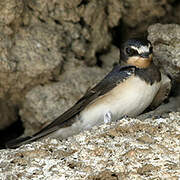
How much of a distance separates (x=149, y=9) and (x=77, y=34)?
1.98 ft

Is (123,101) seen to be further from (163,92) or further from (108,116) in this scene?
(163,92)

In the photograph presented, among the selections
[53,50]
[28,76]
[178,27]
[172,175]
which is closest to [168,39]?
[178,27]

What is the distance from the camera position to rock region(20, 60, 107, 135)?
326cm

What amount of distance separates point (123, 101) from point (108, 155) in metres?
0.72

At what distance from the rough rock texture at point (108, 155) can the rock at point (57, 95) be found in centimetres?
99

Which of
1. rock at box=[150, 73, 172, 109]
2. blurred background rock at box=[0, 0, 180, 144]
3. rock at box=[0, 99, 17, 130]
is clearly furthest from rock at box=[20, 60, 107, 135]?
rock at box=[150, 73, 172, 109]

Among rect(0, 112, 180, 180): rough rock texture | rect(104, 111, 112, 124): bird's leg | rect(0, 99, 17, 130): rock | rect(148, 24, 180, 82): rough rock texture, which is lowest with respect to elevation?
rect(0, 99, 17, 130): rock

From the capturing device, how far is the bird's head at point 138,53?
9.15ft

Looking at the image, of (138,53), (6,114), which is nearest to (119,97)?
(138,53)

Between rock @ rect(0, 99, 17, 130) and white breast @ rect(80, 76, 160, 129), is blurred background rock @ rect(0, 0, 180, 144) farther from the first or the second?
white breast @ rect(80, 76, 160, 129)

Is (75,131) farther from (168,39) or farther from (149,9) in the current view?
(149,9)

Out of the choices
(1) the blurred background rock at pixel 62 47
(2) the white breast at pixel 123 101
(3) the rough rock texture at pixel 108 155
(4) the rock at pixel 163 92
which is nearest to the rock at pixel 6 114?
(1) the blurred background rock at pixel 62 47

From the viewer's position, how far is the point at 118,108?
2.75 meters

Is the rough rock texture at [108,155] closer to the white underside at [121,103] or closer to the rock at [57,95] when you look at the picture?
the white underside at [121,103]
